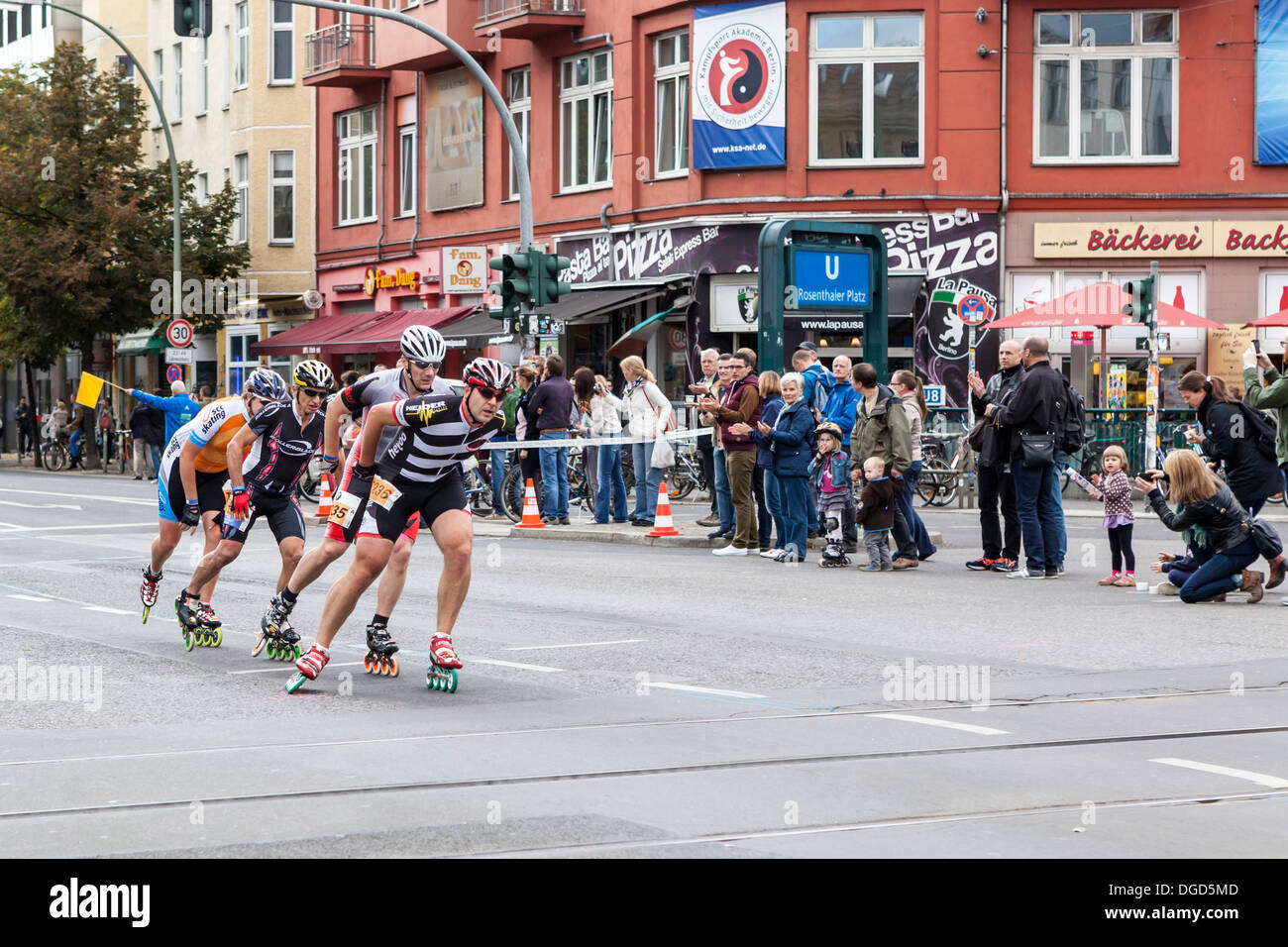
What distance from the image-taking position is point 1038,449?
15477 millimetres

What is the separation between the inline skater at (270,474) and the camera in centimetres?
1110

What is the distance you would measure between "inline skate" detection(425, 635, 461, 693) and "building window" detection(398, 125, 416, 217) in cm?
3182

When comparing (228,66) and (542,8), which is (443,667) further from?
(228,66)

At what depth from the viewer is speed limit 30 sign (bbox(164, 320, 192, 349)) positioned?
36812 mm

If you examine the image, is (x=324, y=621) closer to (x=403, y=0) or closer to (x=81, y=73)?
(x=403, y=0)

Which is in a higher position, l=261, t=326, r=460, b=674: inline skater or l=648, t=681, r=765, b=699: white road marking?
l=261, t=326, r=460, b=674: inline skater

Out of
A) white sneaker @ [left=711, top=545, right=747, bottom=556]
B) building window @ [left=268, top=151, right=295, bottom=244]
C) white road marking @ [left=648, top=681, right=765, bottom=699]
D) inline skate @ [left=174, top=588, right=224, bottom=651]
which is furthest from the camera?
building window @ [left=268, top=151, right=295, bottom=244]

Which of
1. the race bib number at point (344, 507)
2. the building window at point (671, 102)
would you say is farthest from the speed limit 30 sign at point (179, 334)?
the race bib number at point (344, 507)

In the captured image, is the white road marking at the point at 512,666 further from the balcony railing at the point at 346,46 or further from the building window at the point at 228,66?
the building window at the point at 228,66

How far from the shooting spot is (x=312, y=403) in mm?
11266

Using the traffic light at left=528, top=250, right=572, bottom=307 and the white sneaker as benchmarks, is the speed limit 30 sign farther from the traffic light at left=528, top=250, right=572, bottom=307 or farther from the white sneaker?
the white sneaker

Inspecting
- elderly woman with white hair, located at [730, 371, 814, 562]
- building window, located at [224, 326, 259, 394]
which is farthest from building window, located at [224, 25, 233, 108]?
elderly woman with white hair, located at [730, 371, 814, 562]
